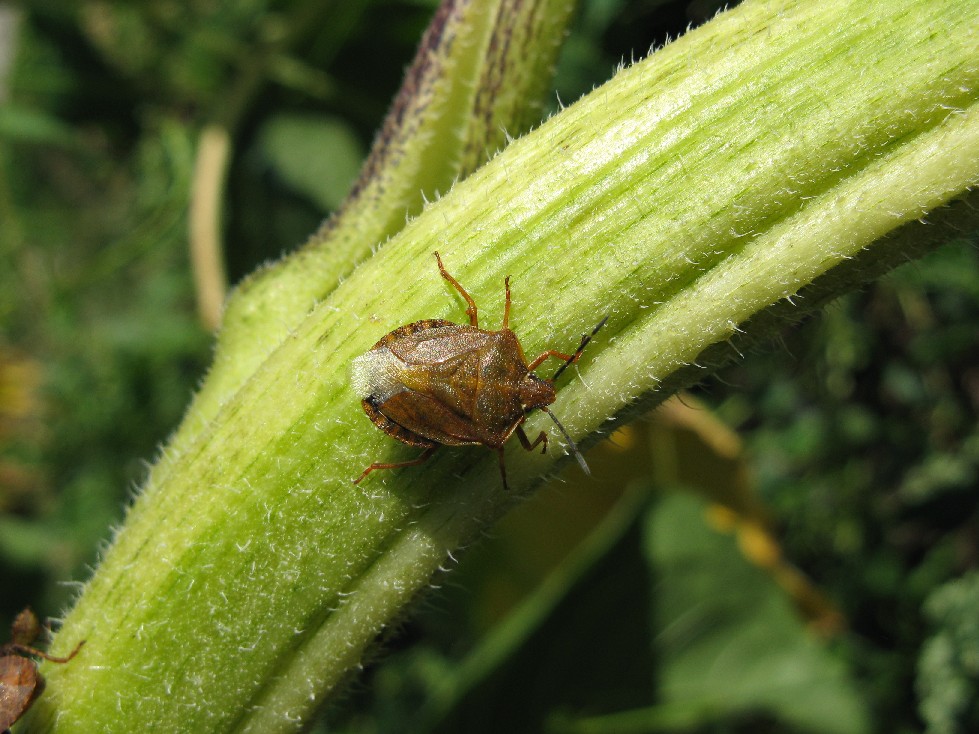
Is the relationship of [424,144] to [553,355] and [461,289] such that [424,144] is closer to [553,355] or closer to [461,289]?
[461,289]

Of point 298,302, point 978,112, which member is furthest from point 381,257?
point 978,112

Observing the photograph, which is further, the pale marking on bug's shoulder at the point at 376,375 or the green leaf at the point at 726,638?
the green leaf at the point at 726,638

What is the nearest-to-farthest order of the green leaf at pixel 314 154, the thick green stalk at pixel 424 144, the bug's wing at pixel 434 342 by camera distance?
the bug's wing at pixel 434 342
the thick green stalk at pixel 424 144
the green leaf at pixel 314 154

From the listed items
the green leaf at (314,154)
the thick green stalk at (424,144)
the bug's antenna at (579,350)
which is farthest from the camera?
the green leaf at (314,154)

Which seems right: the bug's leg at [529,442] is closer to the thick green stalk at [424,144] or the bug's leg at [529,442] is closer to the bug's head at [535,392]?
the bug's head at [535,392]

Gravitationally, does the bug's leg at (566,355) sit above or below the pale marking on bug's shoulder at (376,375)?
above

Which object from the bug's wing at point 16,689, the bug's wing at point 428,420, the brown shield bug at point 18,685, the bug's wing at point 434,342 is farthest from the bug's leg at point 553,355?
the bug's wing at point 16,689

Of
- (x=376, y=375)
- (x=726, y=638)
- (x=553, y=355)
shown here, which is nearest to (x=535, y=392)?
(x=553, y=355)
